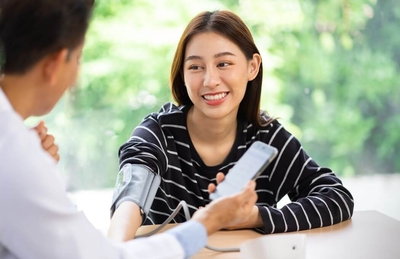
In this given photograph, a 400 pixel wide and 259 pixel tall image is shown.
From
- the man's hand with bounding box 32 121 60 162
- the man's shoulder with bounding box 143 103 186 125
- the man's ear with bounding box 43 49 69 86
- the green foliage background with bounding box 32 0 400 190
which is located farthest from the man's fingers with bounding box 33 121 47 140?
the green foliage background with bounding box 32 0 400 190

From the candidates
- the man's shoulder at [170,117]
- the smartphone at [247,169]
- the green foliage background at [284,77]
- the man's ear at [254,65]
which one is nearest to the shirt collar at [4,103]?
the smartphone at [247,169]

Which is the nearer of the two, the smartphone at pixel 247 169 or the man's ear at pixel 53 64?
the man's ear at pixel 53 64

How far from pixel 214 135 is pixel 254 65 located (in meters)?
0.23

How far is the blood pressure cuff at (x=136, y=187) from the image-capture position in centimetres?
157

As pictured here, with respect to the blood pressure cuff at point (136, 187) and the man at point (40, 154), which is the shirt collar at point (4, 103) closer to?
the man at point (40, 154)

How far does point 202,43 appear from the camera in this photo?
181 cm

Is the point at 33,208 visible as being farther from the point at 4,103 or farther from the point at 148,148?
the point at 148,148

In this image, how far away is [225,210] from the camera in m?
1.20

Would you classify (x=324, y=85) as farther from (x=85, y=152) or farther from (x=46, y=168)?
(x=46, y=168)

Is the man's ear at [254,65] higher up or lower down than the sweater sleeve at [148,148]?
higher up

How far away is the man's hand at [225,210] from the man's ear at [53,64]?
0.34 metres

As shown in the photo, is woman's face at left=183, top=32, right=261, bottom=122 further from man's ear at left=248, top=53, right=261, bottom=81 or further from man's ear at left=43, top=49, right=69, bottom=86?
man's ear at left=43, top=49, right=69, bottom=86

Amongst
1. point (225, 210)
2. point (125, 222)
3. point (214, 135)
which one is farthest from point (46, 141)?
point (214, 135)

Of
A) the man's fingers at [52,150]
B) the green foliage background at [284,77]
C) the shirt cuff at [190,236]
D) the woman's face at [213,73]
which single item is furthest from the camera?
the green foliage background at [284,77]
